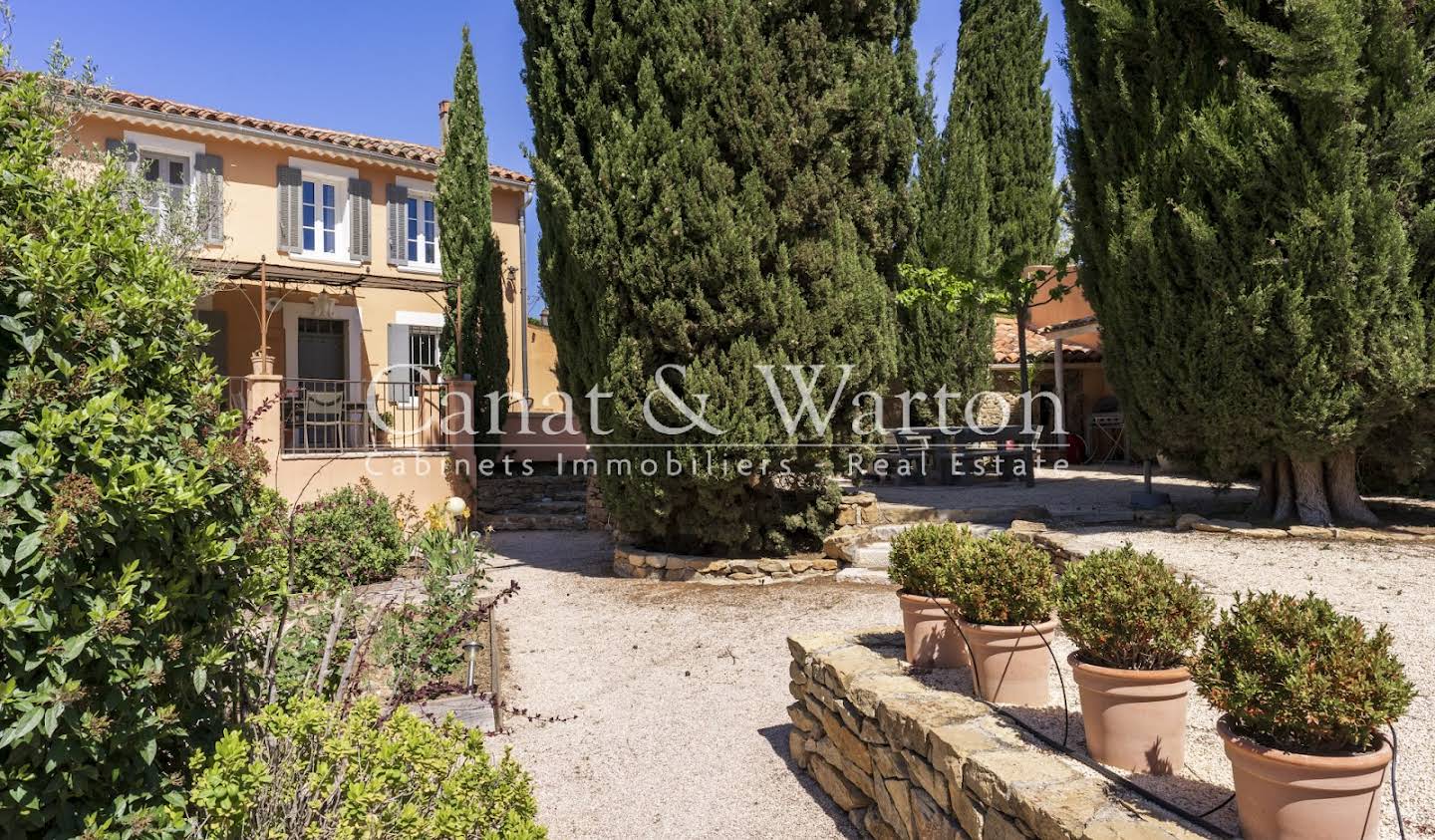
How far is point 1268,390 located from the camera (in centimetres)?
731

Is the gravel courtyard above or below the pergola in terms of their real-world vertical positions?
below

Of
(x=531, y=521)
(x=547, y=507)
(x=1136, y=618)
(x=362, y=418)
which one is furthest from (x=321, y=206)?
(x=1136, y=618)

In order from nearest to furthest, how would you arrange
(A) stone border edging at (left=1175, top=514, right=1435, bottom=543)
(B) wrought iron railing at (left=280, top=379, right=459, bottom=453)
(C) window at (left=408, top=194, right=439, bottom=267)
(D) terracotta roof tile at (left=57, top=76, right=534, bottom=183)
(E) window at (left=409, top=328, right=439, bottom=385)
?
(A) stone border edging at (left=1175, top=514, right=1435, bottom=543) < (B) wrought iron railing at (left=280, top=379, right=459, bottom=453) < (D) terracotta roof tile at (left=57, top=76, right=534, bottom=183) < (E) window at (left=409, top=328, right=439, bottom=385) < (C) window at (left=408, top=194, right=439, bottom=267)

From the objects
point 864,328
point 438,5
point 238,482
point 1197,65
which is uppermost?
point 438,5

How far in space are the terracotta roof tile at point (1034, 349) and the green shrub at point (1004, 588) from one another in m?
14.7

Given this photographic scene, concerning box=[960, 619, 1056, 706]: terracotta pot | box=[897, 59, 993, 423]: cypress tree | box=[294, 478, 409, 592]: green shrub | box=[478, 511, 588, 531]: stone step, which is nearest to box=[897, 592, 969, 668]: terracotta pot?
box=[960, 619, 1056, 706]: terracotta pot

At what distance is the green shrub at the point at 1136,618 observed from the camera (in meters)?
2.47

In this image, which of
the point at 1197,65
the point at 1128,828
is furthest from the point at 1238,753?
the point at 1197,65

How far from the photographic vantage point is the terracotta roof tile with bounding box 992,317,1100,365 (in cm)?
1819

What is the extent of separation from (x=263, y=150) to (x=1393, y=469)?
1691 cm

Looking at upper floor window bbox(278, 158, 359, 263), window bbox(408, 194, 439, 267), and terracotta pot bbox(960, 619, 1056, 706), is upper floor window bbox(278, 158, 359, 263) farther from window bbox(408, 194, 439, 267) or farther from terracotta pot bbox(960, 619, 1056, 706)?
terracotta pot bbox(960, 619, 1056, 706)

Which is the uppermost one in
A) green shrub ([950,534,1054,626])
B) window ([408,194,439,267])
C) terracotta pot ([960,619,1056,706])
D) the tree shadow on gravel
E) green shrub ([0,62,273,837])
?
window ([408,194,439,267])

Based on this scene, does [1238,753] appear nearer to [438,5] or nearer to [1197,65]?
[1197,65]

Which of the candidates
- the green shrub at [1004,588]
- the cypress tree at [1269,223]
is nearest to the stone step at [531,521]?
the cypress tree at [1269,223]
